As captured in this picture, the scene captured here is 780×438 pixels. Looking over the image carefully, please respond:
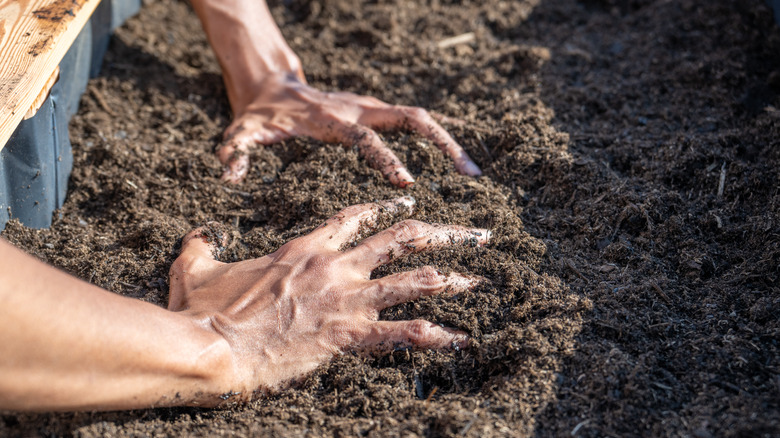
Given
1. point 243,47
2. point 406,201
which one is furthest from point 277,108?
point 406,201

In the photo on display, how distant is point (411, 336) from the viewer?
1.57 meters

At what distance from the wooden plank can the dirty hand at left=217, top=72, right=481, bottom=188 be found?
Answer: 0.67m

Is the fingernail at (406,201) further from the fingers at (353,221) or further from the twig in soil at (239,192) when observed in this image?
the twig in soil at (239,192)

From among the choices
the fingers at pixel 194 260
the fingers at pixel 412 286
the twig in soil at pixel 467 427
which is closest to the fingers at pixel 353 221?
the fingers at pixel 412 286

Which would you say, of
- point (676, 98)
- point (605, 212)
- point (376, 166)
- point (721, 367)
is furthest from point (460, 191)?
point (676, 98)

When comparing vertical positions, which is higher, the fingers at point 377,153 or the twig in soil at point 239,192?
the fingers at point 377,153

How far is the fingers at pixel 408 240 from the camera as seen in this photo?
1752mm

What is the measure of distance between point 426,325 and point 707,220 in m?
1.04

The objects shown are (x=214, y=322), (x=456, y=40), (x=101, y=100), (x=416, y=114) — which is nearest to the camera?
(x=214, y=322)

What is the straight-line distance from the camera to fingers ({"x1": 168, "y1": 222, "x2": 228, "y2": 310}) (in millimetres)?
1714

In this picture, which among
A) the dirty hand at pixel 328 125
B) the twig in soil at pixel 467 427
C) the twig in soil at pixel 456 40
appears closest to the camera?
the twig in soil at pixel 467 427

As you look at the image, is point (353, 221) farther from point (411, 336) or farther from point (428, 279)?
point (411, 336)

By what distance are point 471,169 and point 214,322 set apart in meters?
1.11

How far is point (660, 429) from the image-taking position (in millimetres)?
1326
